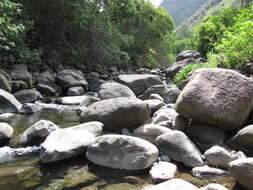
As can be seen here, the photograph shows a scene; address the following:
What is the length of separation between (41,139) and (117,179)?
6.29ft

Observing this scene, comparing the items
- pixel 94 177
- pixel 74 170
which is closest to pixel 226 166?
pixel 94 177

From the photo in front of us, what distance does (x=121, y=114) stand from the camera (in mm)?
5824

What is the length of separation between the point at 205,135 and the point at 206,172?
1.34 metres

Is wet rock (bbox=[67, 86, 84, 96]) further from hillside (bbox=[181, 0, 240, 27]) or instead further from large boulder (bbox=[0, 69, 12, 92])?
hillside (bbox=[181, 0, 240, 27])

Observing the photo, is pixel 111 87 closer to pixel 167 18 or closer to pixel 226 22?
pixel 167 18

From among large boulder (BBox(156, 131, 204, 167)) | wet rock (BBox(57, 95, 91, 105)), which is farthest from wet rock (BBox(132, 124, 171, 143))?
wet rock (BBox(57, 95, 91, 105))

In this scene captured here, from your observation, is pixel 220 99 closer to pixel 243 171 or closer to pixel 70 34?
pixel 243 171

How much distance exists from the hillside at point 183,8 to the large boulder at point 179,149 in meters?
158

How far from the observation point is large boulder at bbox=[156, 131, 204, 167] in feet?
14.8

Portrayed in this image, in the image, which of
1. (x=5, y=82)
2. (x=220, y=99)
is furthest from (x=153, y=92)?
(x=5, y=82)

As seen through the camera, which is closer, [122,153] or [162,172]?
[162,172]

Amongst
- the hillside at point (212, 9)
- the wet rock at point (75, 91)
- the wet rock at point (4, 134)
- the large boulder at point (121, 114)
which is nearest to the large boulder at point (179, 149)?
the large boulder at point (121, 114)

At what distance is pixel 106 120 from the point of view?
589cm

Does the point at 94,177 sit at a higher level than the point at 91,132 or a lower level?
lower
